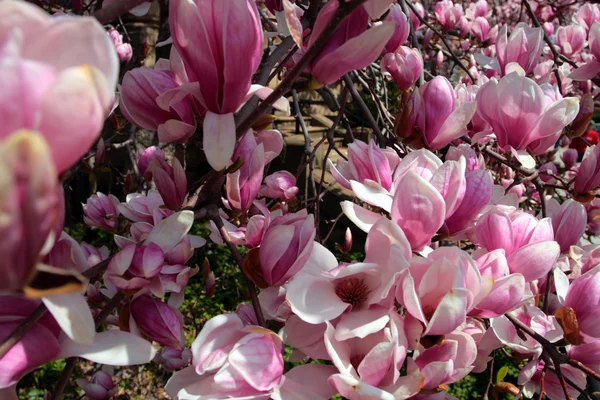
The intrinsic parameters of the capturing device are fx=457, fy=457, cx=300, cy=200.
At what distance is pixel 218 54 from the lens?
1.51ft

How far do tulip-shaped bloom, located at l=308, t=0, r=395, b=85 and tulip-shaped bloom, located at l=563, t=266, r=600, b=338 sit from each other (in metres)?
0.41

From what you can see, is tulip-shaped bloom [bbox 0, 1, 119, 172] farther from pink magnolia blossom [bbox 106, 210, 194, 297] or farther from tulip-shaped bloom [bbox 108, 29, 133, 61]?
tulip-shaped bloom [bbox 108, 29, 133, 61]

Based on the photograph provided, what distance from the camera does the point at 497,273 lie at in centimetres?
53

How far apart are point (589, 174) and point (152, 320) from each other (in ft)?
2.44

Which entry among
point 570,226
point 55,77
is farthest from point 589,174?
point 55,77

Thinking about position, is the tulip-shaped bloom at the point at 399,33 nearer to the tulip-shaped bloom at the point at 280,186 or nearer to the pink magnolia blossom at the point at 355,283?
the tulip-shaped bloom at the point at 280,186

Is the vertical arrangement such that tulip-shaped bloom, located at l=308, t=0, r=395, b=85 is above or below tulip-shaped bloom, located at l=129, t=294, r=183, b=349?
above

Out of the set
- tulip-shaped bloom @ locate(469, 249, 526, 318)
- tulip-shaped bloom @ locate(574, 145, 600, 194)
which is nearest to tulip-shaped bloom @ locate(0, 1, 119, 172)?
tulip-shaped bloom @ locate(469, 249, 526, 318)

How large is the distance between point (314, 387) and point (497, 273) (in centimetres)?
24

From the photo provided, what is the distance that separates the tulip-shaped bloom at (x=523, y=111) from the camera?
0.68 meters

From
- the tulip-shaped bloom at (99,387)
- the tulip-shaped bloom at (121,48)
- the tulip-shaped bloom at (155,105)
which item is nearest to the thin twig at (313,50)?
the tulip-shaped bloom at (155,105)

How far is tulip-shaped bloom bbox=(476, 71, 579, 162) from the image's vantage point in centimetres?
68

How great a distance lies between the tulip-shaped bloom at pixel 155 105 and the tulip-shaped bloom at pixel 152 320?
21cm

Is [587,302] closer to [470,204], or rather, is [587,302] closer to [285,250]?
[470,204]
